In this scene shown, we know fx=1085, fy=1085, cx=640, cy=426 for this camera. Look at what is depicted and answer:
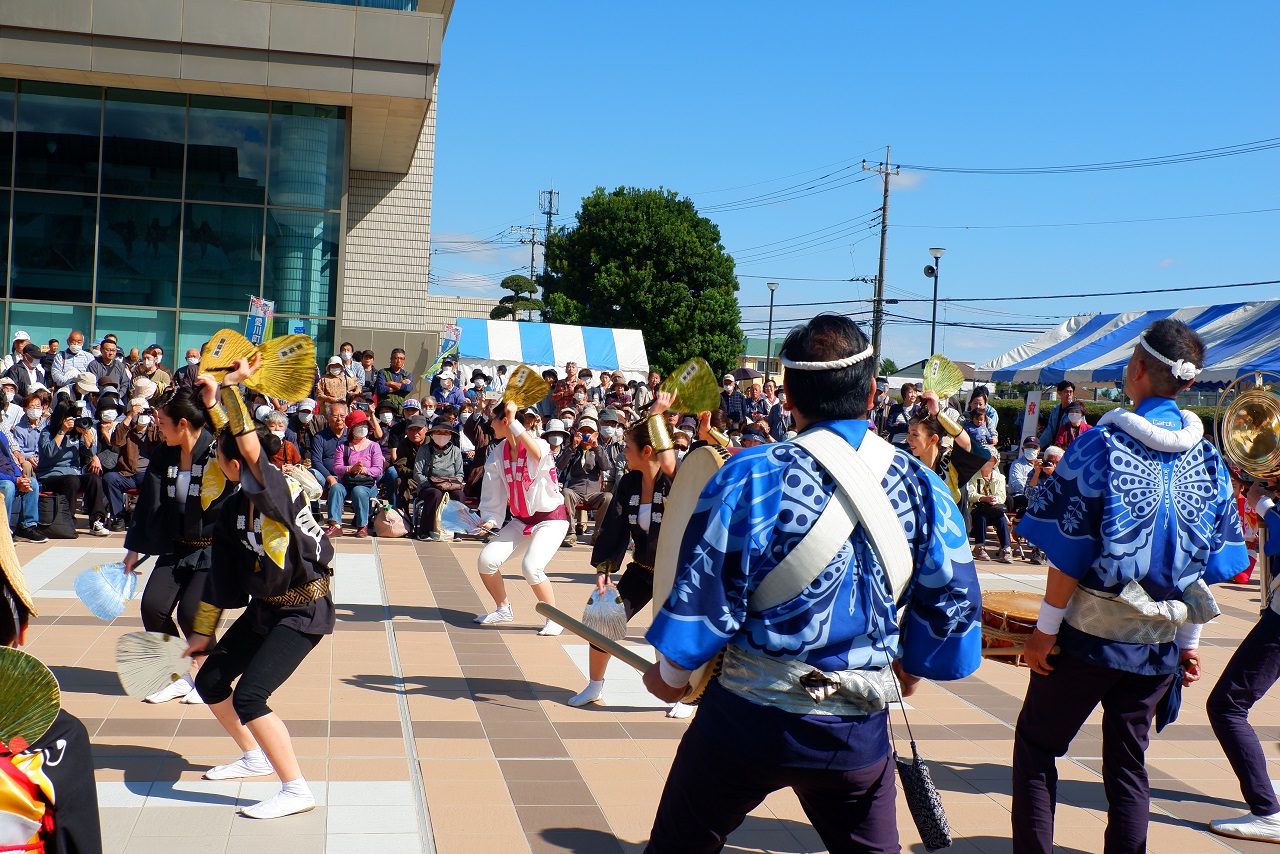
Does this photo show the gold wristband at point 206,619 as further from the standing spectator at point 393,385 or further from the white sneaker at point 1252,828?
the standing spectator at point 393,385

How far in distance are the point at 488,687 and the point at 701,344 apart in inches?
1655

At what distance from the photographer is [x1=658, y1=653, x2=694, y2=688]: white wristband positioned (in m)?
2.57

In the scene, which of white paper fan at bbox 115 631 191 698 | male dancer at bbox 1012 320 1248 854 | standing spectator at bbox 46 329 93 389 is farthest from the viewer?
standing spectator at bbox 46 329 93 389

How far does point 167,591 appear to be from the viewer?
5.94 metres

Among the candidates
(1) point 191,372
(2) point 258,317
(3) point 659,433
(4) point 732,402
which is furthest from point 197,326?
(3) point 659,433

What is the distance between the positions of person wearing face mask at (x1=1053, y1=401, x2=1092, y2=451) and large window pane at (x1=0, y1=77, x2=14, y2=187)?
1728 centimetres

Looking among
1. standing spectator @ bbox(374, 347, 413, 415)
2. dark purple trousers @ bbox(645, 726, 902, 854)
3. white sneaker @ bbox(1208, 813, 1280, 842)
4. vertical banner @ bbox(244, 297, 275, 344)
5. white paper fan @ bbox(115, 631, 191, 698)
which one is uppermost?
vertical banner @ bbox(244, 297, 275, 344)

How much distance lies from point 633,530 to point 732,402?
11.1 metres

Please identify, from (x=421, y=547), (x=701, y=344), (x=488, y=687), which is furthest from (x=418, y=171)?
(x=701, y=344)

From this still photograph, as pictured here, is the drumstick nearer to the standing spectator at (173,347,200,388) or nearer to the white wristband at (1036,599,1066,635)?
the white wristband at (1036,599,1066,635)

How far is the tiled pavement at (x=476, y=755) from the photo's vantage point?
441cm

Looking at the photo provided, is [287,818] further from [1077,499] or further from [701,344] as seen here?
[701,344]

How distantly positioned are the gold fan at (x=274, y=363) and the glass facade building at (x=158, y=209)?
49.8 feet

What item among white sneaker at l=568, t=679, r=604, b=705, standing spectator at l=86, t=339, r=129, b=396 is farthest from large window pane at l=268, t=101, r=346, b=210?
white sneaker at l=568, t=679, r=604, b=705
